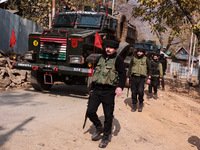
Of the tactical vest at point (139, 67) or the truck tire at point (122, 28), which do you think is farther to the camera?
the truck tire at point (122, 28)

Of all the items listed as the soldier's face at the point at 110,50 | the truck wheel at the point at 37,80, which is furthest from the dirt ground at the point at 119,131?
the soldier's face at the point at 110,50

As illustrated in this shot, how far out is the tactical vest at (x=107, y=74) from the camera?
12.7 ft

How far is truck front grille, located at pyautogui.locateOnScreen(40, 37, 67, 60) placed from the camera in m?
7.23

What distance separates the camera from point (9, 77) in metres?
8.84

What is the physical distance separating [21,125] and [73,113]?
1.50 meters

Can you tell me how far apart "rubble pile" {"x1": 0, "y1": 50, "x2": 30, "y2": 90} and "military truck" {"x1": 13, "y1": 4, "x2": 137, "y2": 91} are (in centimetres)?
124

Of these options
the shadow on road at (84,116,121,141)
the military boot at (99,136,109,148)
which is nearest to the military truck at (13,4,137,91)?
the shadow on road at (84,116,121,141)

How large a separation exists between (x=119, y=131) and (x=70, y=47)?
3353 mm

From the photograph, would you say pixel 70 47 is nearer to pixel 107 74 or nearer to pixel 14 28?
pixel 107 74

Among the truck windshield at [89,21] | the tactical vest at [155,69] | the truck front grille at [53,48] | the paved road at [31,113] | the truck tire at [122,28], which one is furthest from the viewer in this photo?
the tactical vest at [155,69]

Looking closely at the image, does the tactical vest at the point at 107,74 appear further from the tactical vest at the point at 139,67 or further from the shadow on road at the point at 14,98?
the shadow on road at the point at 14,98

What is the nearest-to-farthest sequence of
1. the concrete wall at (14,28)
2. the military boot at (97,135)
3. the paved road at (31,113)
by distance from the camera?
the paved road at (31,113), the military boot at (97,135), the concrete wall at (14,28)

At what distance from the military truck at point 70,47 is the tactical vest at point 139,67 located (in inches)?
42.1

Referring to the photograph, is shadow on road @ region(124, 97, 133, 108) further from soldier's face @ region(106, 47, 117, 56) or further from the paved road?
soldier's face @ region(106, 47, 117, 56)
